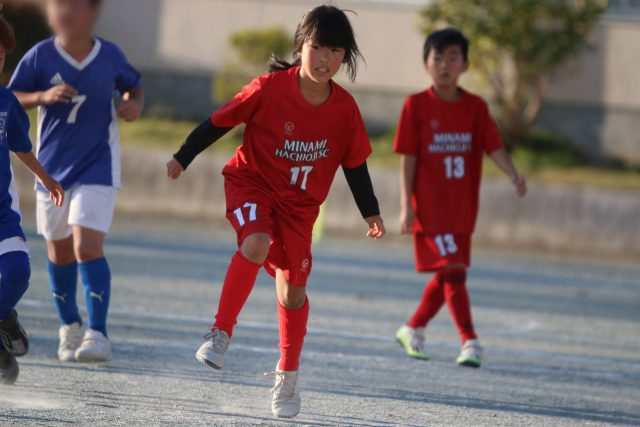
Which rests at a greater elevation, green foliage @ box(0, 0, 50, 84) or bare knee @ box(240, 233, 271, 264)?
green foliage @ box(0, 0, 50, 84)

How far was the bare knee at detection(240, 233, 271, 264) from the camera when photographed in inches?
214

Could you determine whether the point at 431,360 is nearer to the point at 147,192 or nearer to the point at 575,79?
the point at 147,192

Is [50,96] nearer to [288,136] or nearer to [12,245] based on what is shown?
[12,245]

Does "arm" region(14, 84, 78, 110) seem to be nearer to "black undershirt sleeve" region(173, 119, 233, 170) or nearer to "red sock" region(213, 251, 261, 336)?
"black undershirt sleeve" region(173, 119, 233, 170)

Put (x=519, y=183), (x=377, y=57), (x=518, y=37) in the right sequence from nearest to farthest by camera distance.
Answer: (x=519, y=183) < (x=518, y=37) < (x=377, y=57)

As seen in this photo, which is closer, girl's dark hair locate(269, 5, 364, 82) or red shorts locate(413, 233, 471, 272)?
girl's dark hair locate(269, 5, 364, 82)

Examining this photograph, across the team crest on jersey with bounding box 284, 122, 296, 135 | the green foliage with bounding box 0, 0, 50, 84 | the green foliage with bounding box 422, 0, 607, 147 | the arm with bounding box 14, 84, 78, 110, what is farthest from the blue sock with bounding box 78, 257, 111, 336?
the green foliage with bounding box 0, 0, 50, 84

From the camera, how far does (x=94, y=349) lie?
6.32 metres

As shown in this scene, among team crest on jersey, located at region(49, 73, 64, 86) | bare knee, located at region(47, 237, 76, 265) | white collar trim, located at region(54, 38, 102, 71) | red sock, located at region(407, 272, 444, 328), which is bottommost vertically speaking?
red sock, located at region(407, 272, 444, 328)

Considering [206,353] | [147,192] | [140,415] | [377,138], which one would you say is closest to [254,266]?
[206,353]

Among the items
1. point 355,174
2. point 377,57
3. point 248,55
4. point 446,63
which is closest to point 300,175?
point 355,174

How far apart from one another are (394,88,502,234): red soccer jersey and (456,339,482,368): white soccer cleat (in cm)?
74

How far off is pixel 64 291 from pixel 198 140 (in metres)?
1.67

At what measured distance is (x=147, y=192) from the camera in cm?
1669
